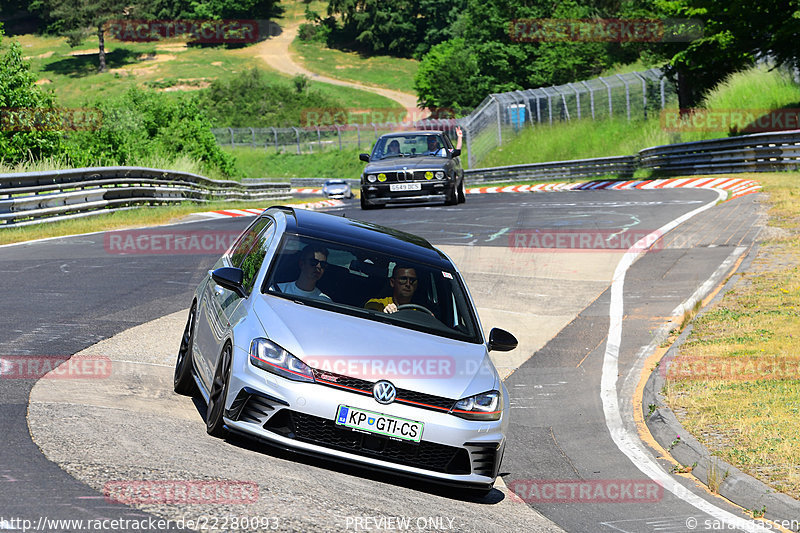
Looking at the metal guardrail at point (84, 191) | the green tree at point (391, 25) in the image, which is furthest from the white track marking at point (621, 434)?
the green tree at point (391, 25)

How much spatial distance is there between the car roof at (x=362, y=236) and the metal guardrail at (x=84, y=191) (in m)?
13.8

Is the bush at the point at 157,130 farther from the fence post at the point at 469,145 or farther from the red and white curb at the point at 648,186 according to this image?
the fence post at the point at 469,145

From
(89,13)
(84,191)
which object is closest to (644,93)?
(84,191)

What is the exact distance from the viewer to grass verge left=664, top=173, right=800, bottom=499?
788 cm

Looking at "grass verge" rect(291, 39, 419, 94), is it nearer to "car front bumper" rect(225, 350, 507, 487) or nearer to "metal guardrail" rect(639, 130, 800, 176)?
"metal guardrail" rect(639, 130, 800, 176)

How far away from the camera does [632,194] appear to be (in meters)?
29.8

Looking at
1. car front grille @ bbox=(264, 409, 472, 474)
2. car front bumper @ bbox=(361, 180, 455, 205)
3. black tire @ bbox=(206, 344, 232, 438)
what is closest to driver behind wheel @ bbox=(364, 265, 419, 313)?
black tire @ bbox=(206, 344, 232, 438)

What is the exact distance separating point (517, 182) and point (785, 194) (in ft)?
75.3

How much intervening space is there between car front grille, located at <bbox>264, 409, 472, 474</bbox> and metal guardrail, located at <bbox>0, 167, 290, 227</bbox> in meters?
15.6

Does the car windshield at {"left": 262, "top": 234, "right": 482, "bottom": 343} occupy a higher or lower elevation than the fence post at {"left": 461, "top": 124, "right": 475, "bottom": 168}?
higher

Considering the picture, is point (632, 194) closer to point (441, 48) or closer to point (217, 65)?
point (441, 48)

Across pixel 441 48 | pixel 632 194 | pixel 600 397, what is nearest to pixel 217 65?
pixel 441 48

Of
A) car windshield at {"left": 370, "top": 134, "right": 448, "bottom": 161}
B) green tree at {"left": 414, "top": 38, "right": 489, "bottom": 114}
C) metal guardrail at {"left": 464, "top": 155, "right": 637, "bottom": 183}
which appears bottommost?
green tree at {"left": 414, "top": 38, "right": 489, "bottom": 114}

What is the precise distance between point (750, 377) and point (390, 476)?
187 inches
